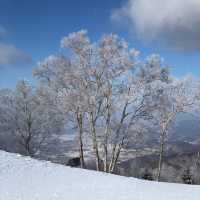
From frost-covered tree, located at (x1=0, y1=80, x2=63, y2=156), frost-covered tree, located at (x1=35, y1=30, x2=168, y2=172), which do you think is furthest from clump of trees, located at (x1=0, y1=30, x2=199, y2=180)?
frost-covered tree, located at (x1=0, y1=80, x2=63, y2=156)

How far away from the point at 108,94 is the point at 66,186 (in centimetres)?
1082

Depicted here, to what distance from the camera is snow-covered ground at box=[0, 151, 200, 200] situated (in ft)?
43.3

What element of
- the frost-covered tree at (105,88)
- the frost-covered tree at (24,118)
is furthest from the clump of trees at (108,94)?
the frost-covered tree at (24,118)

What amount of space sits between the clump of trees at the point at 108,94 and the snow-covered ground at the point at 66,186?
6.96m

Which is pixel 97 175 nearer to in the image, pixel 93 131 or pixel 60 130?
pixel 93 131

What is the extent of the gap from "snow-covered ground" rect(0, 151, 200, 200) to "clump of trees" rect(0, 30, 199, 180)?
6.96 metres

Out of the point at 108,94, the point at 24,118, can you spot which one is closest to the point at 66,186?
the point at 108,94

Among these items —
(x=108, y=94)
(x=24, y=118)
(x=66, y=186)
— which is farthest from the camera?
(x=24, y=118)

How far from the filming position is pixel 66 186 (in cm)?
1495

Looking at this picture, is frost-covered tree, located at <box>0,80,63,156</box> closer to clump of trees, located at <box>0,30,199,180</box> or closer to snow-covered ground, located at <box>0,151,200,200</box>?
clump of trees, located at <box>0,30,199,180</box>

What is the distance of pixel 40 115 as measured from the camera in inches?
1278

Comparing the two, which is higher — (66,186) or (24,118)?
(24,118)

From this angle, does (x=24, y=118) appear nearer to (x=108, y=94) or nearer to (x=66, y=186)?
(x=108, y=94)

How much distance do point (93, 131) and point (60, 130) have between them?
8.42 m
